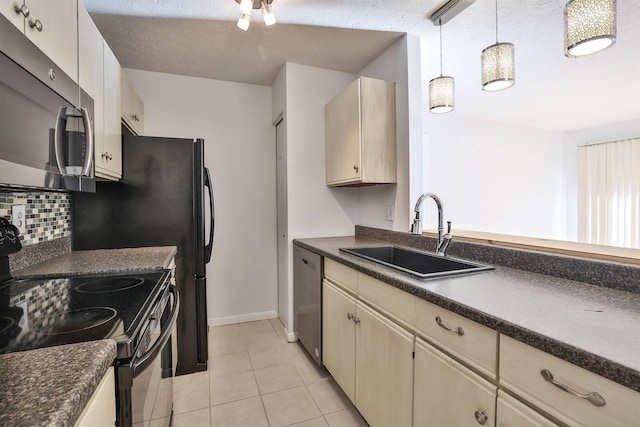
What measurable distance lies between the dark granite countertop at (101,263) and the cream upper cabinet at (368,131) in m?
1.36

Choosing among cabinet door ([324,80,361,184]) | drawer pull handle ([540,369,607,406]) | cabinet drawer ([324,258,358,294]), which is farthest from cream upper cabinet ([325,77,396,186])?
drawer pull handle ([540,369,607,406])

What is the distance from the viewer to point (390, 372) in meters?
1.30

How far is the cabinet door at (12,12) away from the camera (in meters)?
0.82

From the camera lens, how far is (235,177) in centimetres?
298

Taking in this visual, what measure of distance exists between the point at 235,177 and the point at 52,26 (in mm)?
1909

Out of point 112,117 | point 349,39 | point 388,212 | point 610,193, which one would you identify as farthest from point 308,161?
point 610,193

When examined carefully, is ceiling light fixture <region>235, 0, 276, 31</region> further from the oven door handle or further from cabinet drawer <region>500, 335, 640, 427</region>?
cabinet drawer <region>500, 335, 640, 427</region>

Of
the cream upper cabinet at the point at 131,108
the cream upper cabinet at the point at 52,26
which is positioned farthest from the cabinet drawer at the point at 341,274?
the cream upper cabinet at the point at 131,108

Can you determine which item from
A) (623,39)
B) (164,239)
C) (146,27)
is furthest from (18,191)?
(623,39)

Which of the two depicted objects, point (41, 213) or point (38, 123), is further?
point (41, 213)

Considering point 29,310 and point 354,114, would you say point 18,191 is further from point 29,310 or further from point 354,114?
point 354,114

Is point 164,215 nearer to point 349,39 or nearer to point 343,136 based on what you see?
point 343,136

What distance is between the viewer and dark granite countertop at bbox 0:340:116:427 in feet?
1.43

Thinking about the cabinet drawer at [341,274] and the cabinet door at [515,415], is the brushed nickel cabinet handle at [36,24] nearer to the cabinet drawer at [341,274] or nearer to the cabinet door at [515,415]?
the cabinet drawer at [341,274]
